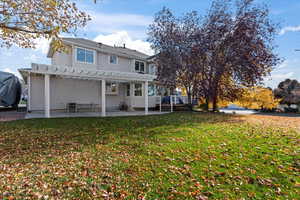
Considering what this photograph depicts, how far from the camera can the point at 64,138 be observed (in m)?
5.74

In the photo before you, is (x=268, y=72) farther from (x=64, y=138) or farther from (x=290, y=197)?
(x=64, y=138)

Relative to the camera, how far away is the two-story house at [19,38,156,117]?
11.3 m

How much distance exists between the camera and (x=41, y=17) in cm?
611

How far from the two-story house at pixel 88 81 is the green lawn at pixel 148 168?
6.26 m

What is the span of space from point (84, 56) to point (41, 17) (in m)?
8.18

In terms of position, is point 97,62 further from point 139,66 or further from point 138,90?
point 139,66

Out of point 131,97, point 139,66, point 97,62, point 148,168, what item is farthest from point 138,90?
point 148,168

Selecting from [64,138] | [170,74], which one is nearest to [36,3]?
[64,138]

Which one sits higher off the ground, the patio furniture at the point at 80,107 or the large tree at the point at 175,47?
the large tree at the point at 175,47

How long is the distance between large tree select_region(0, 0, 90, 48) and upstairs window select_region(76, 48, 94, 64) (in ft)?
22.5

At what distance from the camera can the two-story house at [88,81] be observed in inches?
444

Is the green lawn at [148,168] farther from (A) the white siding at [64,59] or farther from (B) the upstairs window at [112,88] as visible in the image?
(B) the upstairs window at [112,88]

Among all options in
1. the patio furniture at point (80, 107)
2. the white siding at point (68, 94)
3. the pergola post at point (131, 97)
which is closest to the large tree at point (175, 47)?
the pergola post at point (131, 97)

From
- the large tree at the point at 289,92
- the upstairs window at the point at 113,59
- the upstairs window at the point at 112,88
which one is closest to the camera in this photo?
the upstairs window at the point at 112,88
